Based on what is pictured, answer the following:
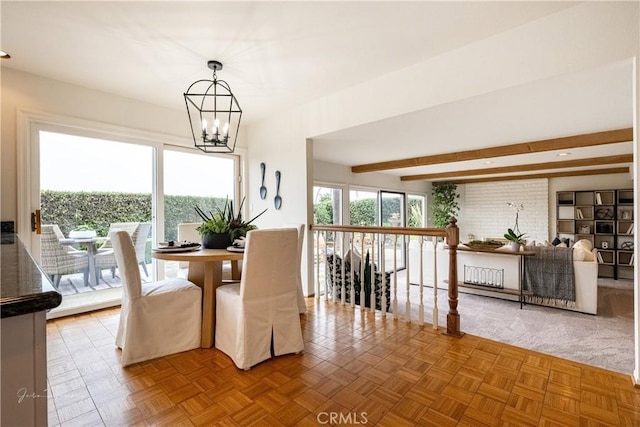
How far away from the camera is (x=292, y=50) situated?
2371mm

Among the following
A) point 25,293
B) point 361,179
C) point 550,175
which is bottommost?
point 25,293

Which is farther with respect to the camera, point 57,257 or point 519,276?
point 519,276

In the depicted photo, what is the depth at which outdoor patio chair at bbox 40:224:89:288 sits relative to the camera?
2.91 meters

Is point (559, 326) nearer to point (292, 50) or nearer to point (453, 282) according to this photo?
point (453, 282)

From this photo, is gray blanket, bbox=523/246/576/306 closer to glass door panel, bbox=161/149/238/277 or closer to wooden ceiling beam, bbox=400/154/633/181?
wooden ceiling beam, bbox=400/154/633/181

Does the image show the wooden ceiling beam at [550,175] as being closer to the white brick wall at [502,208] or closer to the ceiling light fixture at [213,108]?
the white brick wall at [502,208]

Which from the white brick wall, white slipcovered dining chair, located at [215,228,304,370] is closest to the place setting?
white slipcovered dining chair, located at [215,228,304,370]

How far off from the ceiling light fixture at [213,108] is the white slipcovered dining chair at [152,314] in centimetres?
102

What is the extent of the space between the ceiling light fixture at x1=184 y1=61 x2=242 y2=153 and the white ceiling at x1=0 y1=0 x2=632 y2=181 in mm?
123

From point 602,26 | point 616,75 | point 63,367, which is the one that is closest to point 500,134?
point 616,75

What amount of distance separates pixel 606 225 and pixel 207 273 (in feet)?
26.9

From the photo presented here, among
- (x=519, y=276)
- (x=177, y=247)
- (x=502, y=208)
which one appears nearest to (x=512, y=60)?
(x=177, y=247)

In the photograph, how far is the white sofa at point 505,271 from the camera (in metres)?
3.81

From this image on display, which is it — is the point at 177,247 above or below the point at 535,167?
below
